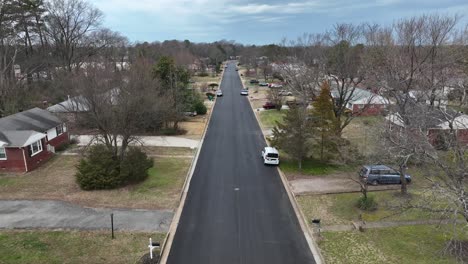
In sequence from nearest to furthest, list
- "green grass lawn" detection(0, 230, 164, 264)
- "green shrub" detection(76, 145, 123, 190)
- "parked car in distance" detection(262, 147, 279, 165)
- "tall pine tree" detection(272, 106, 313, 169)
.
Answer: "green grass lawn" detection(0, 230, 164, 264) → "green shrub" detection(76, 145, 123, 190) → "tall pine tree" detection(272, 106, 313, 169) → "parked car in distance" detection(262, 147, 279, 165)

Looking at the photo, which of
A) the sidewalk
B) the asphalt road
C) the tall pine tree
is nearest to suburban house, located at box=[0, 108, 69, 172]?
the sidewalk

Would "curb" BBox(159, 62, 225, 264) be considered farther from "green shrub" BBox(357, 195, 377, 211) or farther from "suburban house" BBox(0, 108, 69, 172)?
"suburban house" BBox(0, 108, 69, 172)

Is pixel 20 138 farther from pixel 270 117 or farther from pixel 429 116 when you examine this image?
pixel 270 117

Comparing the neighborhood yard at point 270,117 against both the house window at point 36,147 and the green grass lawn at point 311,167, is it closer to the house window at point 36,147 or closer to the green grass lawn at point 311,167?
the green grass lawn at point 311,167

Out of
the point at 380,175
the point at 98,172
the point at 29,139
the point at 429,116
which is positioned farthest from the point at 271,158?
the point at 29,139

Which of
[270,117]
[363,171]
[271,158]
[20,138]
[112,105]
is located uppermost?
[112,105]

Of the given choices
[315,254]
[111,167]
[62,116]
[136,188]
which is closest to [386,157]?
[315,254]
